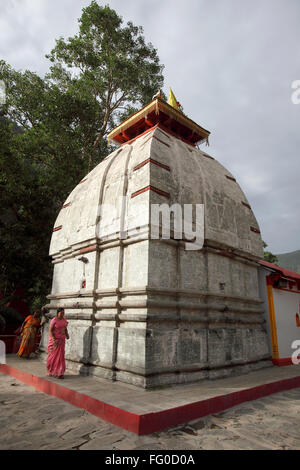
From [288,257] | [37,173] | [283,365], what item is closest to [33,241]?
[37,173]

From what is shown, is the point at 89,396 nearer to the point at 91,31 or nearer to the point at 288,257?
the point at 91,31

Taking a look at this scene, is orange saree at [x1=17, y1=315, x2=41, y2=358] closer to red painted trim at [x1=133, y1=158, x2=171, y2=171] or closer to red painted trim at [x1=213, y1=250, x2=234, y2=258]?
red painted trim at [x1=133, y1=158, x2=171, y2=171]

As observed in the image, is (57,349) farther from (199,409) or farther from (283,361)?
(283,361)

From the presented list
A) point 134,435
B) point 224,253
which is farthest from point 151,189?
point 134,435

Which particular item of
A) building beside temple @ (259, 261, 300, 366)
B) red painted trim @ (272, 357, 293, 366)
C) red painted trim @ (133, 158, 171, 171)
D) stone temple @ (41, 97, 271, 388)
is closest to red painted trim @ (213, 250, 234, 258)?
stone temple @ (41, 97, 271, 388)

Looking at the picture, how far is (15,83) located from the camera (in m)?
15.2

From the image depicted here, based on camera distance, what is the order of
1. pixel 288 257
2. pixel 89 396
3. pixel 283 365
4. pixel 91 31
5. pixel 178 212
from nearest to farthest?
pixel 89 396 < pixel 178 212 < pixel 283 365 < pixel 91 31 < pixel 288 257

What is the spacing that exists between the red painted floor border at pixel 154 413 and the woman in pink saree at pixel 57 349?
0.33 metres

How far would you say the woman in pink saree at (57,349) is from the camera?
18.9 feet

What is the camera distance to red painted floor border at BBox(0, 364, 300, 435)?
3.40 metres
